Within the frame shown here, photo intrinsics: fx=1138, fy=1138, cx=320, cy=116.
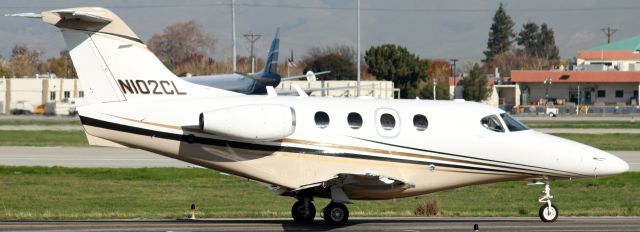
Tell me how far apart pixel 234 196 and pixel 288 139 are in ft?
39.1

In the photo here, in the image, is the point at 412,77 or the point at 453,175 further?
the point at 412,77

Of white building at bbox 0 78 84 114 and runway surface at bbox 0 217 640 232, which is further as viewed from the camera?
white building at bbox 0 78 84 114

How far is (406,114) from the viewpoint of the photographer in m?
23.6

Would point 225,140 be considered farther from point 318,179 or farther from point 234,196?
point 234,196

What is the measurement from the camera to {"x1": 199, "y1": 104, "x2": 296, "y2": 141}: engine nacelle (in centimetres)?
2219

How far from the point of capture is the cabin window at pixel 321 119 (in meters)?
23.0

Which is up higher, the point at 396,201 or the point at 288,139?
the point at 288,139

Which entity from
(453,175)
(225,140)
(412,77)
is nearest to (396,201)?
(453,175)

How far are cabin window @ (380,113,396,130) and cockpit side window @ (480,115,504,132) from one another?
2.07m

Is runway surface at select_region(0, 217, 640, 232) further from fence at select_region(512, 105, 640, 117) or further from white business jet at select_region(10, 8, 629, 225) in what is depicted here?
fence at select_region(512, 105, 640, 117)

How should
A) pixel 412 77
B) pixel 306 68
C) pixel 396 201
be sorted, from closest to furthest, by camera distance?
pixel 396 201, pixel 412 77, pixel 306 68

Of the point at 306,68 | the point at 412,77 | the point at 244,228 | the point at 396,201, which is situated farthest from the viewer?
the point at 306,68

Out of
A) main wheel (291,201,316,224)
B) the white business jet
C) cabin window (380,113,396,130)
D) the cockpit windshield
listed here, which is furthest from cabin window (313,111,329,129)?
the cockpit windshield

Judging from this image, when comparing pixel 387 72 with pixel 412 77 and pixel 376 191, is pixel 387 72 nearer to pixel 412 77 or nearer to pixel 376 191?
pixel 412 77
